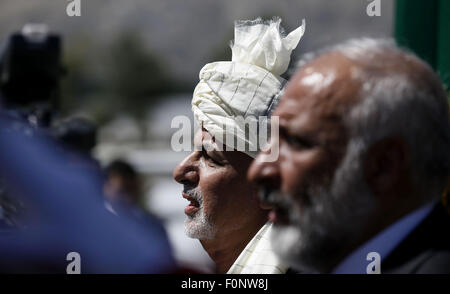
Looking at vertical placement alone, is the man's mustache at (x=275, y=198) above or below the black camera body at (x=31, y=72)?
below

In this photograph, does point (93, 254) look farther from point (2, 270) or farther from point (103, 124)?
point (103, 124)

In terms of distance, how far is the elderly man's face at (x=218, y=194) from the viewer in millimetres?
2645

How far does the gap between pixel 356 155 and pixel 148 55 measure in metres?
25.9

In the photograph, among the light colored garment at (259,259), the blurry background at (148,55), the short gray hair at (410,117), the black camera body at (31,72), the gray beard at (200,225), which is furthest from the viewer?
the blurry background at (148,55)

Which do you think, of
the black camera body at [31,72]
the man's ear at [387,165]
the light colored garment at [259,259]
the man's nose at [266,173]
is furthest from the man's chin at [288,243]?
the black camera body at [31,72]

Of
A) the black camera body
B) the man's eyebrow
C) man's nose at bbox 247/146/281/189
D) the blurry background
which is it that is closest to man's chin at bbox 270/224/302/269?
man's nose at bbox 247/146/281/189

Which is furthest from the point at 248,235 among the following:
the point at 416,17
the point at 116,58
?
the point at 116,58

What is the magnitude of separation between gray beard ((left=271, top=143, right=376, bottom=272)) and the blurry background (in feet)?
21.0

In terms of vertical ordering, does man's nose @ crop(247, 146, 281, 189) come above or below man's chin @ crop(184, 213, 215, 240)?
above

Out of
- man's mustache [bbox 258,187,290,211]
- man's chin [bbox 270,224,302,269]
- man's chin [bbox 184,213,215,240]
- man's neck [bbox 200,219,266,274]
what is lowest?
man's neck [bbox 200,219,266,274]

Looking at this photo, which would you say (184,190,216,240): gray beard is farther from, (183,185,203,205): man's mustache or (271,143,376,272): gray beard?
(271,143,376,272): gray beard

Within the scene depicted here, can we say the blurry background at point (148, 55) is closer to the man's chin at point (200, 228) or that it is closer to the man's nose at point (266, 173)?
the man's chin at point (200, 228)

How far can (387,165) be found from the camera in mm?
1761

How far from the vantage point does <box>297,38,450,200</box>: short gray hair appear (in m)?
1.75
